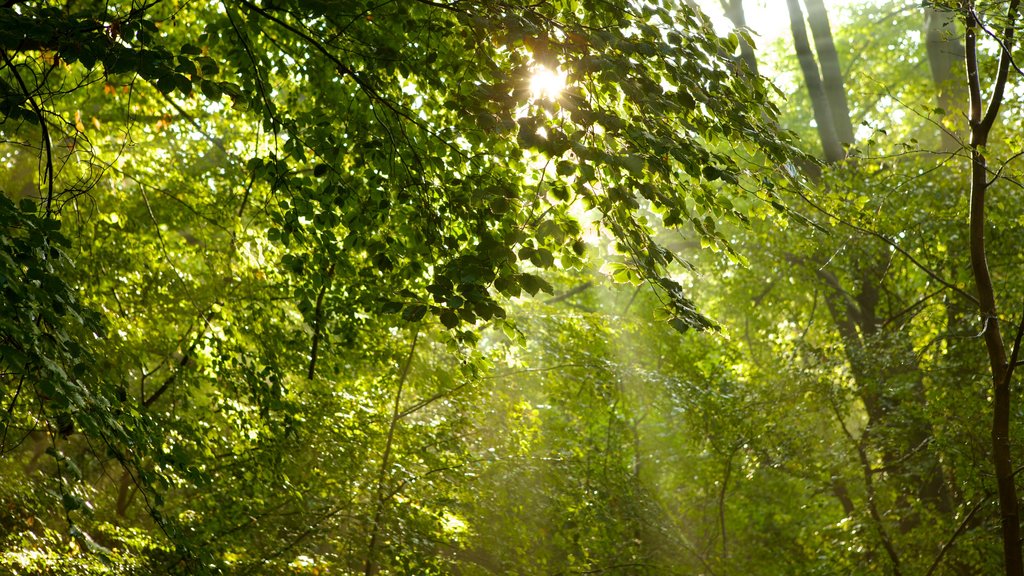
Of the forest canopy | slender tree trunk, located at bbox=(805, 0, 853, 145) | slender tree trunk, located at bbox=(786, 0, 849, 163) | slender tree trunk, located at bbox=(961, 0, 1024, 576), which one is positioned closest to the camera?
the forest canopy

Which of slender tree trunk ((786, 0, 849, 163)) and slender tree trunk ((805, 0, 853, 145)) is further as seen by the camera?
slender tree trunk ((805, 0, 853, 145))

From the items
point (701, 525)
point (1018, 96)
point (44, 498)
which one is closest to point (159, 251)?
point (44, 498)

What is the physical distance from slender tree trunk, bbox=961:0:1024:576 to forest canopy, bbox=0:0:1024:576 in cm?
2

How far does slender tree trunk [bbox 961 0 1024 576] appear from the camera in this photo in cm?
323

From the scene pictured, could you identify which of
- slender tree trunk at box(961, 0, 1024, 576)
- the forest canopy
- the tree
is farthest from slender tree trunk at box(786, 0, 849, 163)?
slender tree trunk at box(961, 0, 1024, 576)

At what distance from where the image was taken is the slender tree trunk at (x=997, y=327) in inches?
127

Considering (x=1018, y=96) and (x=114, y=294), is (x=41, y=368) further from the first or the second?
(x=1018, y=96)

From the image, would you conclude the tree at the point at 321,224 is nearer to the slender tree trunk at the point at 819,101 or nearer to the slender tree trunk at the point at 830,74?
the slender tree trunk at the point at 819,101

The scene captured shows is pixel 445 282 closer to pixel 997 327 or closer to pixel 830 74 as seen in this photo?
pixel 997 327

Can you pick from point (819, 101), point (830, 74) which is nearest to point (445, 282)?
point (819, 101)

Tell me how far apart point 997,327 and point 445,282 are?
2158mm

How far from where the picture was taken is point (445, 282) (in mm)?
2859

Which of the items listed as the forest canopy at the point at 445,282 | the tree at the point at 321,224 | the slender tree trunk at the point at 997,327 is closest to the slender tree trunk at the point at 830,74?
the forest canopy at the point at 445,282

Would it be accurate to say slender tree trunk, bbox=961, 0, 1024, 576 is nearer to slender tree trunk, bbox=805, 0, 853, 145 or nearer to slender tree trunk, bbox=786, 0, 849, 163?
slender tree trunk, bbox=786, 0, 849, 163
